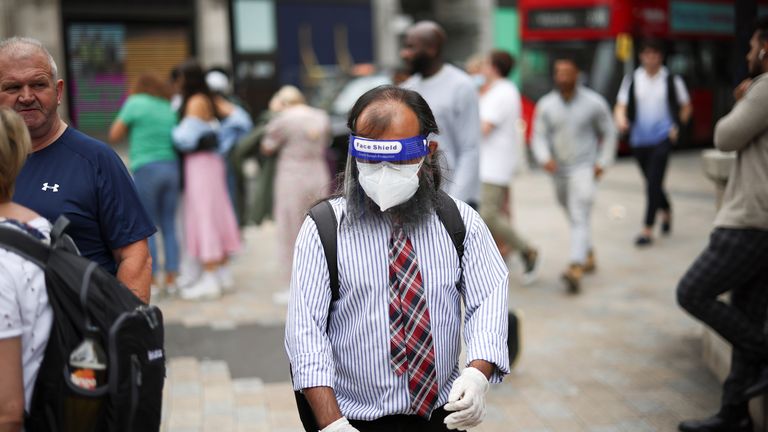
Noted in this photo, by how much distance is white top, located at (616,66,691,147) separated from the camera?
9.28 metres

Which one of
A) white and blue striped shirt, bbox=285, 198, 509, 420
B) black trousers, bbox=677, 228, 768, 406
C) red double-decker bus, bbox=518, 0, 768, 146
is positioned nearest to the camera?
white and blue striped shirt, bbox=285, 198, 509, 420

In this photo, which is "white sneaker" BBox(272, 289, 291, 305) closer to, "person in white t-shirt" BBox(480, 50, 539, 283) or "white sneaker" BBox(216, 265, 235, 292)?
"white sneaker" BBox(216, 265, 235, 292)

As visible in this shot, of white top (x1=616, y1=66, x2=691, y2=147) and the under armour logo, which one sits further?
white top (x1=616, y1=66, x2=691, y2=147)

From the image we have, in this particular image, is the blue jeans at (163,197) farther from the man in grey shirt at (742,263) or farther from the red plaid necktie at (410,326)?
the red plaid necktie at (410,326)

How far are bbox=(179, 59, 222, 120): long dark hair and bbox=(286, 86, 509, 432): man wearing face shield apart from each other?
5.20m

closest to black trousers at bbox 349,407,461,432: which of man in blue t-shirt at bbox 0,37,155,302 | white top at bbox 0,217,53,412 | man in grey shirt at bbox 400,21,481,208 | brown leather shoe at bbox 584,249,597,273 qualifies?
white top at bbox 0,217,53,412

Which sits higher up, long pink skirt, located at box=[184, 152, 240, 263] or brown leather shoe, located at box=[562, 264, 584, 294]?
long pink skirt, located at box=[184, 152, 240, 263]

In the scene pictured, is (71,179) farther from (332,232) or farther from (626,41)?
(626,41)

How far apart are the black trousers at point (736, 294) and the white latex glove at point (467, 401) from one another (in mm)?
2167

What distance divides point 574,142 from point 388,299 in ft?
18.1

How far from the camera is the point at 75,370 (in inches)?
81.8

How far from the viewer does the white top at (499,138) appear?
7.61m

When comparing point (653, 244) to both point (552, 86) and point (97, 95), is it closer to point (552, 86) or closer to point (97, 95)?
point (552, 86)

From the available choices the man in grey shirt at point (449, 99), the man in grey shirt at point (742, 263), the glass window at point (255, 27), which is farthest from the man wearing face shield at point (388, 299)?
the glass window at point (255, 27)
